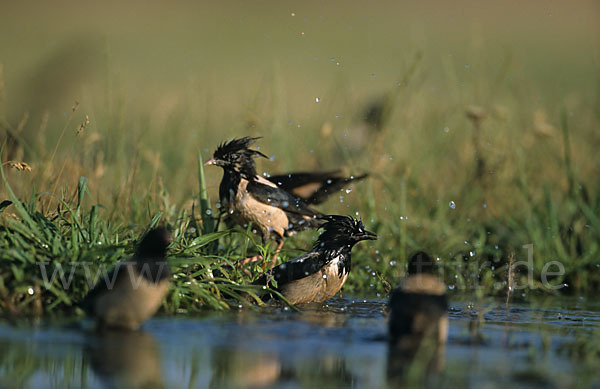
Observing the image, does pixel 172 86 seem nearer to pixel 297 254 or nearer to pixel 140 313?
pixel 297 254

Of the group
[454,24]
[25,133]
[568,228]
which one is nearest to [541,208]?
[568,228]

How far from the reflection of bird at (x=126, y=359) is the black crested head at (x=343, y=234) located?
2.69 meters

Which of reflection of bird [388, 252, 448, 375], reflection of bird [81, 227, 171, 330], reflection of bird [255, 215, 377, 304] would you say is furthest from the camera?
reflection of bird [255, 215, 377, 304]

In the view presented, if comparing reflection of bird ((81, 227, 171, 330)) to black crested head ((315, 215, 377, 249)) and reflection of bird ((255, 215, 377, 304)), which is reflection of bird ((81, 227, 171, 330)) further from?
black crested head ((315, 215, 377, 249))

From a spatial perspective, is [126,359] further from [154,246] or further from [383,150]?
[383,150]

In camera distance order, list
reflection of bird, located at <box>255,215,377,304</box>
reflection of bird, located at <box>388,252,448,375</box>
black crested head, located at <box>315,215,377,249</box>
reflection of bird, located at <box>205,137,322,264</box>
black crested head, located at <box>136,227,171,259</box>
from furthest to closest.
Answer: reflection of bird, located at <box>205,137,322,264</box> < black crested head, located at <box>315,215,377,249</box> < reflection of bird, located at <box>255,215,377,304</box> < black crested head, located at <box>136,227,171,259</box> < reflection of bird, located at <box>388,252,448,375</box>

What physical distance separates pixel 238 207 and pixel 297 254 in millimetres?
740

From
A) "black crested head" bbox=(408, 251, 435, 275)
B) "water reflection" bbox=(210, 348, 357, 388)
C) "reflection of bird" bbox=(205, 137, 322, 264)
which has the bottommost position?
"water reflection" bbox=(210, 348, 357, 388)

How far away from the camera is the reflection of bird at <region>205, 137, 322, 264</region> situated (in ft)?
26.6

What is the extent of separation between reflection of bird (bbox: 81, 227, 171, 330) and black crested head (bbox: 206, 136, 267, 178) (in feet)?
9.94

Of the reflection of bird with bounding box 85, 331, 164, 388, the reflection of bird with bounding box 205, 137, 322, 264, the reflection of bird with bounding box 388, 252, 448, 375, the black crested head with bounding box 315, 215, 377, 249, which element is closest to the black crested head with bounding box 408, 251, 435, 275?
the reflection of bird with bounding box 388, 252, 448, 375

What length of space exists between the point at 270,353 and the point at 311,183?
427 cm

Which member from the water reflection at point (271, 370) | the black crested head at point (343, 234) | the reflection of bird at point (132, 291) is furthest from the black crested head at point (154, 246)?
the black crested head at point (343, 234)

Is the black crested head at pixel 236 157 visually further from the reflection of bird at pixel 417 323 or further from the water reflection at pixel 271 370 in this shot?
the water reflection at pixel 271 370
